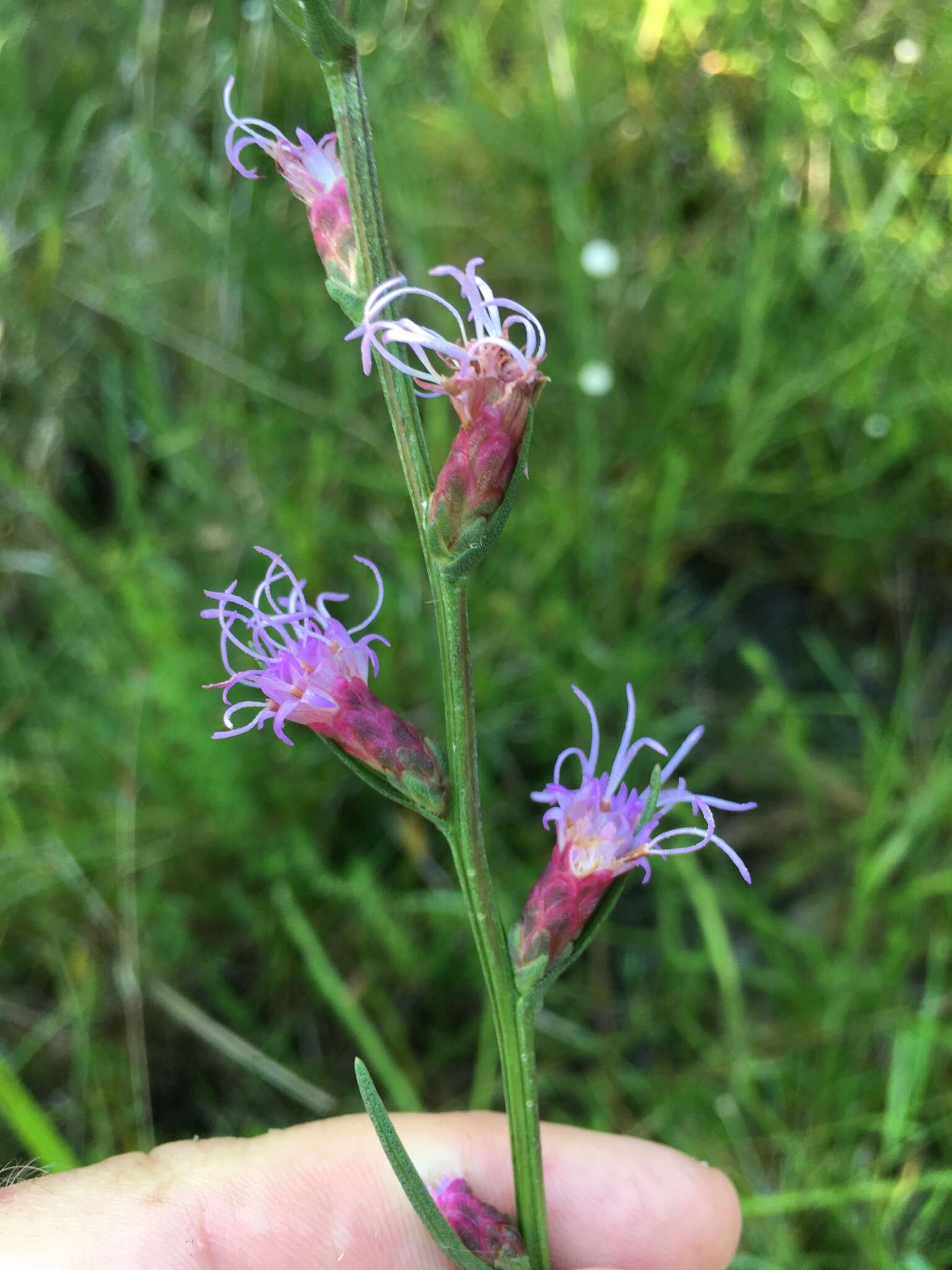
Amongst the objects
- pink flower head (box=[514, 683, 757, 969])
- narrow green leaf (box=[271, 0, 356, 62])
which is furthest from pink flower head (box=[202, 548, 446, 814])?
narrow green leaf (box=[271, 0, 356, 62])

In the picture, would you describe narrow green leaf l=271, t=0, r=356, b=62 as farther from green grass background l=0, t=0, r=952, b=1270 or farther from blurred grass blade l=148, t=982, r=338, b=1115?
blurred grass blade l=148, t=982, r=338, b=1115

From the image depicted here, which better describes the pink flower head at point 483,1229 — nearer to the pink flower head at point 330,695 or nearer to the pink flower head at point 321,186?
the pink flower head at point 330,695

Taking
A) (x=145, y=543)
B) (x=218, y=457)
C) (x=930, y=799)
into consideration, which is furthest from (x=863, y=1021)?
(x=218, y=457)

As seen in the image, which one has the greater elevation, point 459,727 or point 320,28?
point 320,28

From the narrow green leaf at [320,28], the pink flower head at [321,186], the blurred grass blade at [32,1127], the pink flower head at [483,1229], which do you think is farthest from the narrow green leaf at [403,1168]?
the narrow green leaf at [320,28]

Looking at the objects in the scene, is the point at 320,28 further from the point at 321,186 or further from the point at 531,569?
the point at 531,569

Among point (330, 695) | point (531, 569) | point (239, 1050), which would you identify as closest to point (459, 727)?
point (330, 695)

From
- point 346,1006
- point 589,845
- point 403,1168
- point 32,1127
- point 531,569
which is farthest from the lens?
point 531,569
